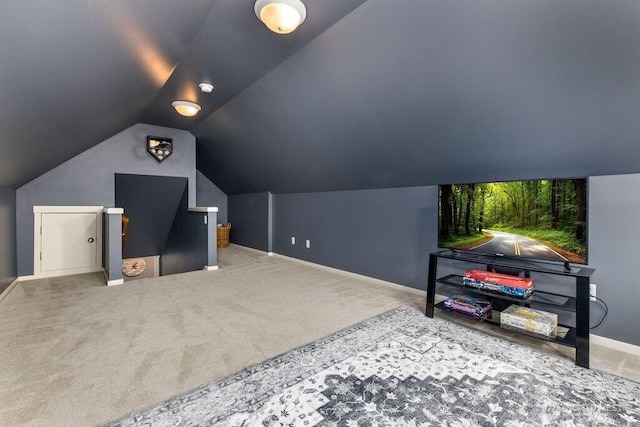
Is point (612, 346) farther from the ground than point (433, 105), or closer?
closer

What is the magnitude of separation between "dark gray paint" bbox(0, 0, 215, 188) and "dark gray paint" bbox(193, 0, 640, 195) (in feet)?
3.27

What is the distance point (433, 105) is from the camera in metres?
2.27

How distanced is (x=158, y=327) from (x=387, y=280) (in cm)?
245

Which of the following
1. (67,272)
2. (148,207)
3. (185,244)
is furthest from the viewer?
(148,207)

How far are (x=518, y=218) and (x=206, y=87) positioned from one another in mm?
3303

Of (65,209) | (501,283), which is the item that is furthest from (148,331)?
(65,209)

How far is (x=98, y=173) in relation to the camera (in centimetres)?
441

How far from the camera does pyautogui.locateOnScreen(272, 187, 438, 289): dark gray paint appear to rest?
3.16 meters

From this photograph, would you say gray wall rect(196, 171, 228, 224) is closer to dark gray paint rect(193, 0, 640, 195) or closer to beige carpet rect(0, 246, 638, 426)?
beige carpet rect(0, 246, 638, 426)

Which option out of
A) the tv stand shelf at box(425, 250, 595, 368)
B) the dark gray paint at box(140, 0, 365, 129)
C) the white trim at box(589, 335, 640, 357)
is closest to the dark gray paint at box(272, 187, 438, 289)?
the tv stand shelf at box(425, 250, 595, 368)

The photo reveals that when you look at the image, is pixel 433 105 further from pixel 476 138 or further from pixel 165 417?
pixel 165 417

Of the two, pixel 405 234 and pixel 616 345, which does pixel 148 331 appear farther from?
pixel 616 345

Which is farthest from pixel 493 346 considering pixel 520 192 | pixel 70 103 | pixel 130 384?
pixel 70 103

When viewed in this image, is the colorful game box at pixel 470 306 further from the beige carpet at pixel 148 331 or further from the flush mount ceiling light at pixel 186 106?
the flush mount ceiling light at pixel 186 106
